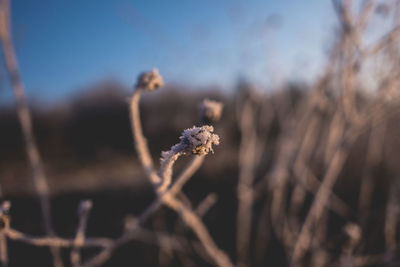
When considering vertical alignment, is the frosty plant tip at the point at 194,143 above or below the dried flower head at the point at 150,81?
below

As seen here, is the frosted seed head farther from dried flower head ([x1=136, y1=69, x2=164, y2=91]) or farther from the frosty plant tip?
dried flower head ([x1=136, y1=69, x2=164, y2=91])

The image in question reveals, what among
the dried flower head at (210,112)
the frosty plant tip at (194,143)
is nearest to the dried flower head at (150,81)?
the dried flower head at (210,112)

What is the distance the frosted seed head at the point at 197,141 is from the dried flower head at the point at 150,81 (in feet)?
0.77

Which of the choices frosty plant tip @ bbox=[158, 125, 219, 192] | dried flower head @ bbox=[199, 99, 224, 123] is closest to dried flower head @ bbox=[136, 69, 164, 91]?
dried flower head @ bbox=[199, 99, 224, 123]

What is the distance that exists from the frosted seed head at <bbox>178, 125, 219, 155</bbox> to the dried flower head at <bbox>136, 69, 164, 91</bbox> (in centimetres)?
24

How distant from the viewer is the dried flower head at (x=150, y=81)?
0.60 metres

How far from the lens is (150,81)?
0.60 m

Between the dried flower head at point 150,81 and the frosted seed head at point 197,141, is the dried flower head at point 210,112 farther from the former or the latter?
the frosted seed head at point 197,141

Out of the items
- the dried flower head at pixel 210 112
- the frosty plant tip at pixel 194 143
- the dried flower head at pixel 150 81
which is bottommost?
the dried flower head at pixel 210 112

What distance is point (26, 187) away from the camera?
5.56m

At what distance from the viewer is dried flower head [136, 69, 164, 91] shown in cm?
60

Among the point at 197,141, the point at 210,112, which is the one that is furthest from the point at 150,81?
Answer: the point at 197,141

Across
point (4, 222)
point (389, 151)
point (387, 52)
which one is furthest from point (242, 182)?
point (389, 151)

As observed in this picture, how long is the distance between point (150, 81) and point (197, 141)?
26 centimetres
